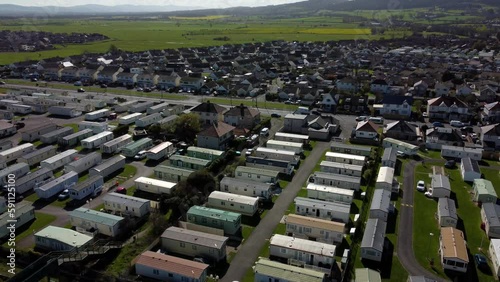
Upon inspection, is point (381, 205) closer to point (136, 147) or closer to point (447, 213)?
point (447, 213)

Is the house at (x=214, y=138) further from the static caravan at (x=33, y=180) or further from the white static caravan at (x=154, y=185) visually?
the static caravan at (x=33, y=180)

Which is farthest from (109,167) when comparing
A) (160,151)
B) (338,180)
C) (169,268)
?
(338,180)

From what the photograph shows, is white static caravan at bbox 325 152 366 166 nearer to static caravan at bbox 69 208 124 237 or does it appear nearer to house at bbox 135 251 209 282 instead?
house at bbox 135 251 209 282

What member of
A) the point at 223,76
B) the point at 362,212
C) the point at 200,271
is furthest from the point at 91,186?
the point at 223,76

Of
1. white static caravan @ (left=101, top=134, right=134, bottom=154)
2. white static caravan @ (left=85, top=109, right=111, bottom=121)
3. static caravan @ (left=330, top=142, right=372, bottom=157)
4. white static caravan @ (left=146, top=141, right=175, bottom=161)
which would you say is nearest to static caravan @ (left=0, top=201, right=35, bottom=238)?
white static caravan @ (left=101, top=134, right=134, bottom=154)

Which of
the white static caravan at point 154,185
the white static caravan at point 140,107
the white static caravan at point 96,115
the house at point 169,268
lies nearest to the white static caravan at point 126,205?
the white static caravan at point 154,185
